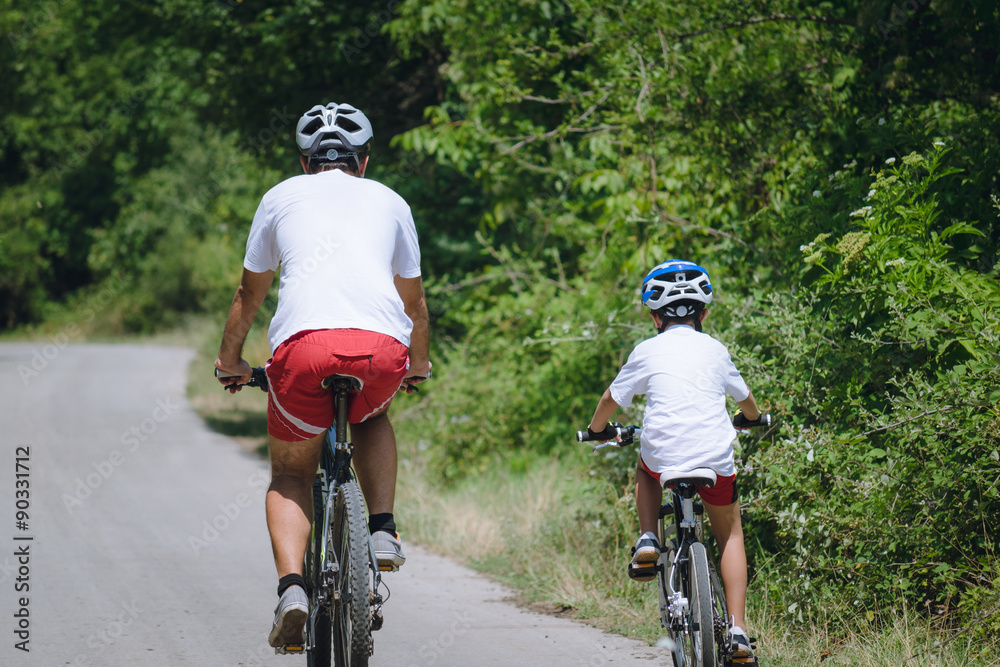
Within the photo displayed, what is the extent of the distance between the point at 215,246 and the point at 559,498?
27606 mm

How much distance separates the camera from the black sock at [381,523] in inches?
144

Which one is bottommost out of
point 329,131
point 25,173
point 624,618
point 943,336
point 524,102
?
point 624,618

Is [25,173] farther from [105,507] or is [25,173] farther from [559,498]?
[559,498]

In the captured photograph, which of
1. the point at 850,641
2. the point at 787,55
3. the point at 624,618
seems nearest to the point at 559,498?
the point at 624,618

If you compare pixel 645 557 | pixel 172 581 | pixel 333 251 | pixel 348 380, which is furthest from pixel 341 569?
pixel 172 581

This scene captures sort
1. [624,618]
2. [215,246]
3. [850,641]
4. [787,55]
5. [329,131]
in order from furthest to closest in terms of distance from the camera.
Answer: [215,246]
[787,55]
[624,618]
[850,641]
[329,131]

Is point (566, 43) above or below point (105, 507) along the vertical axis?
above

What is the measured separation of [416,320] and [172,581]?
10.9 feet

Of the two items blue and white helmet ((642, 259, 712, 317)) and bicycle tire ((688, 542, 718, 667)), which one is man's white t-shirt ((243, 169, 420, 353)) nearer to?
blue and white helmet ((642, 259, 712, 317))

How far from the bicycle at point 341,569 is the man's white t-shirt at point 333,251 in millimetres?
246

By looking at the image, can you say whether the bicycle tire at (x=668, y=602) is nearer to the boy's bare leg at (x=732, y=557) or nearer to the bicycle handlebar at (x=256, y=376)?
the boy's bare leg at (x=732, y=557)

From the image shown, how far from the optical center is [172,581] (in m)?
6.23

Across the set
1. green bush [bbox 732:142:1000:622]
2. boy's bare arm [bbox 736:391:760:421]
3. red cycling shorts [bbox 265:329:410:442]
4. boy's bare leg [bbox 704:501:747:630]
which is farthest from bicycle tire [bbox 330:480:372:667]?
green bush [bbox 732:142:1000:622]

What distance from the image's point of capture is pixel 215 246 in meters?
32.7
